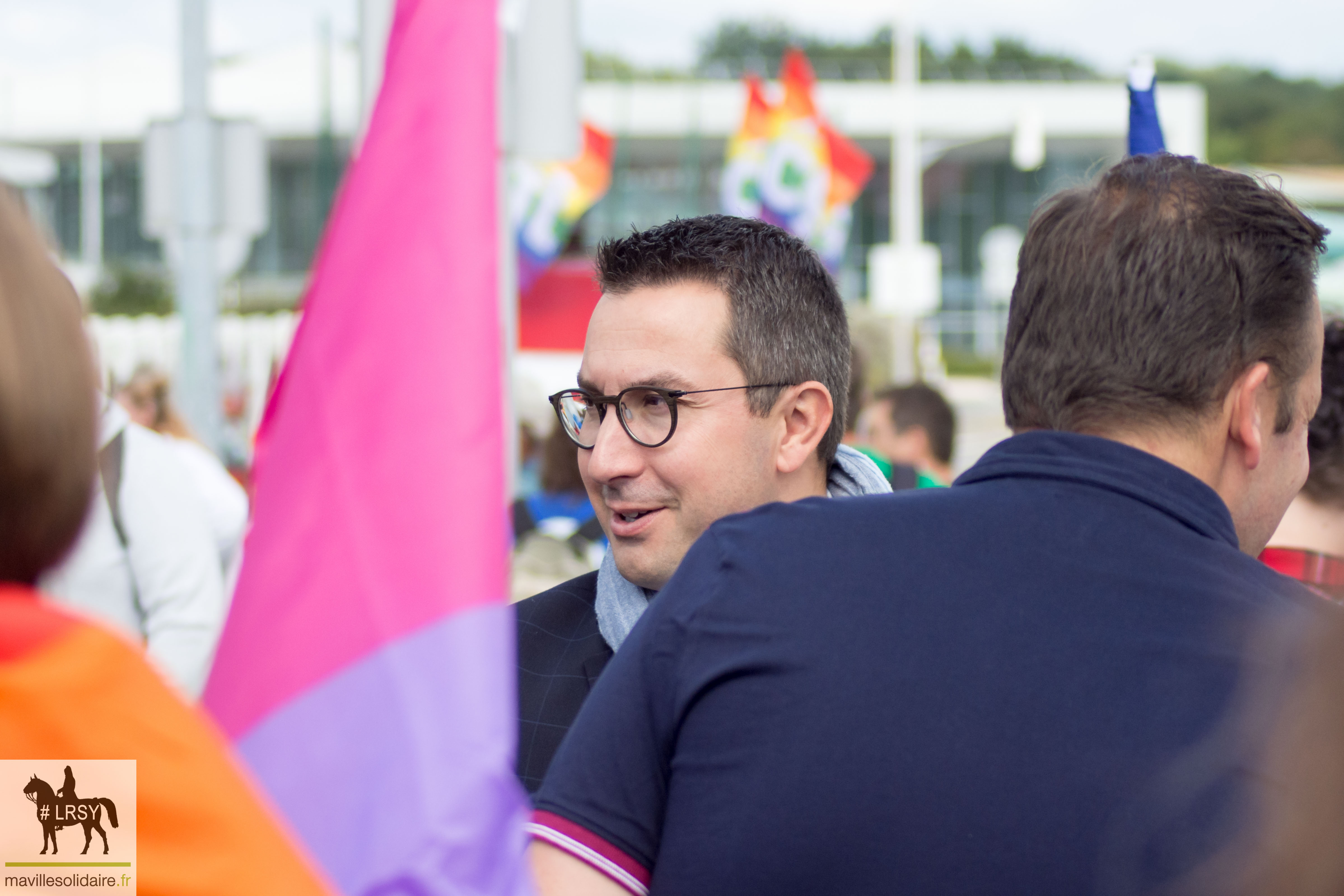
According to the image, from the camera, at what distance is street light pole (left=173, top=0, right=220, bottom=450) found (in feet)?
21.3

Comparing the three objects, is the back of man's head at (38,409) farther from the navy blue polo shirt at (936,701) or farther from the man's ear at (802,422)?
the man's ear at (802,422)

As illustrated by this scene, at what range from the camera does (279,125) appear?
3622cm

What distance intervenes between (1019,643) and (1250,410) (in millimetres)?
447

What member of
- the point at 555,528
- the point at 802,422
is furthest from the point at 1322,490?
the point at 555,528

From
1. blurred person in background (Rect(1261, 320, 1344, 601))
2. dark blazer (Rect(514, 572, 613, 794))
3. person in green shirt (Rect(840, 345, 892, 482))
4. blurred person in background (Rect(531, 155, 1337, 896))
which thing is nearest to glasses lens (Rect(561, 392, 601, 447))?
dark blazer (Rect(514, 572, 613, 794))

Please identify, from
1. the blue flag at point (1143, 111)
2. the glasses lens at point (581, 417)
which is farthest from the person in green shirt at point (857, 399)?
the glasses lens at point (581, 417)

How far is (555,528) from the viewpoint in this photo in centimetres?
531

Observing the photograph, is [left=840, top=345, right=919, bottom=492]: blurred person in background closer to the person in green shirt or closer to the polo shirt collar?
the person in green shirt

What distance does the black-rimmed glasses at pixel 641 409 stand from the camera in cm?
224

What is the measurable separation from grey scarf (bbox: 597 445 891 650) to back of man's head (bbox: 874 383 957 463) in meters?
3.75

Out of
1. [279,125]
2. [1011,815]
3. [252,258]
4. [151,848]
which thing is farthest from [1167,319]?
[252,258]

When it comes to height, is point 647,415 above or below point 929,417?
above

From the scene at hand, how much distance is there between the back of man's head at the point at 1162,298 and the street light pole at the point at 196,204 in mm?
5697

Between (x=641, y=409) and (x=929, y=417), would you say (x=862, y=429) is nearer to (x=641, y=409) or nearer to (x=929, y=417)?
(x=929, y=417)
